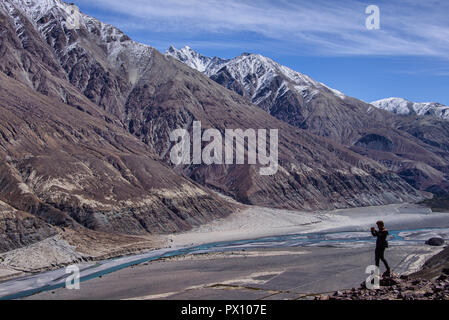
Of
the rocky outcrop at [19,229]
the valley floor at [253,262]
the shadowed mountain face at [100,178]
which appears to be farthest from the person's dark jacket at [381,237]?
the shadowed mountain face at [100,178]

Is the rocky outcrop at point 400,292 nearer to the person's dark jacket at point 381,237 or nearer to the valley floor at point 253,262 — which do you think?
the person's dark jacket at point 381,237

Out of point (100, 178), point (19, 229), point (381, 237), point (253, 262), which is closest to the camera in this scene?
point (381, 237)

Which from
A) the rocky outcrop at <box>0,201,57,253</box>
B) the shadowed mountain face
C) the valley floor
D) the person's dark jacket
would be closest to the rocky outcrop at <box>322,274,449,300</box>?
the person's dark jacket

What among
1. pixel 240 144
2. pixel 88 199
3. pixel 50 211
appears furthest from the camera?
pixel 240 144

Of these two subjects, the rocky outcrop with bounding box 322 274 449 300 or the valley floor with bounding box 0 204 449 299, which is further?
the valley floor with bounding box 0 204 449 299

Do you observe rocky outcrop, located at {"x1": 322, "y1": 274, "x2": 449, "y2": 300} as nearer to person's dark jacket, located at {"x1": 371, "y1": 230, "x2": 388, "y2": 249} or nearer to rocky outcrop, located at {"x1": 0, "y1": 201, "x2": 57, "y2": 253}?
person's dark jacket, located at {"x1": 371, "y1": 230, "x2": 388, "y2": 249}

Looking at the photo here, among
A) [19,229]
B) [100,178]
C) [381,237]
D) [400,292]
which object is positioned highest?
[100,178]

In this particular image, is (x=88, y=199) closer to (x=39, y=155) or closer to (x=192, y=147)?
(x=39, y=155)

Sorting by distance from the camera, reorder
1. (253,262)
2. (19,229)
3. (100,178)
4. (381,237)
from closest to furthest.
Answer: (381,237) < (253,262) < (19,229) < (100,178)

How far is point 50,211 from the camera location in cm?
10044

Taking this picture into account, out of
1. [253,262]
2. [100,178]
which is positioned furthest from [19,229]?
[100,178]

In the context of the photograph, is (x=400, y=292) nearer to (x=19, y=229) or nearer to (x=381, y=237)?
(x=381, y=237)
